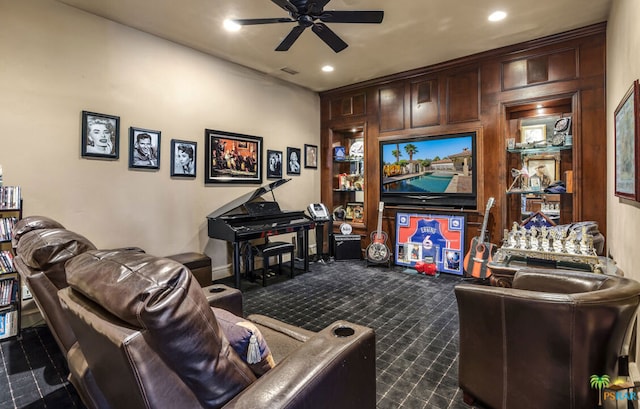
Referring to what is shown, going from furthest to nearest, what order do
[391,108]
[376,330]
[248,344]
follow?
1. [391,108]
2. [376,330]
3. [248,344]

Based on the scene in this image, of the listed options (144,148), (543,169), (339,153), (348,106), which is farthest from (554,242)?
(144,148)

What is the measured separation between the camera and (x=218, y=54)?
176 inches

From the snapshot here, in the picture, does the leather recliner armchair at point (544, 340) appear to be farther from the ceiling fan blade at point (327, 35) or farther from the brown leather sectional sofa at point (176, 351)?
the ceiling fan blade at point (327, 35)

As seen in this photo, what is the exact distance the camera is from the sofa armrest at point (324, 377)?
100 cm

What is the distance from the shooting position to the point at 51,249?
156cm

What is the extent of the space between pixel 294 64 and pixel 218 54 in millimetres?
1090

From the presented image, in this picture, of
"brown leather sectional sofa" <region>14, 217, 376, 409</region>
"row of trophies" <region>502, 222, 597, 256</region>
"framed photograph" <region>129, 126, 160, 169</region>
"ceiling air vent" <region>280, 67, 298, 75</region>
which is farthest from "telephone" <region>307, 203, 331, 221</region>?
"brown leather sectional sofa" <region>14, 217, 376, 409</region>

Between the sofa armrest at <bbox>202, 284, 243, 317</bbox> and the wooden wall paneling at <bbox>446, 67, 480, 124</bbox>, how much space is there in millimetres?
4174

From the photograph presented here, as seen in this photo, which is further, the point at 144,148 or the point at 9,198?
the point at 144,148

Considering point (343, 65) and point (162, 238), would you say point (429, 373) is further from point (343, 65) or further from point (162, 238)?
point (343, 65)

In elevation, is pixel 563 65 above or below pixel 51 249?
above

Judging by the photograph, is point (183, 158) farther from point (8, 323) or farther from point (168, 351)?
point (168, 351)

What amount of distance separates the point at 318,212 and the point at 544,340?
13.5 ft

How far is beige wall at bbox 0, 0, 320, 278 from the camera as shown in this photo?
301 cm
